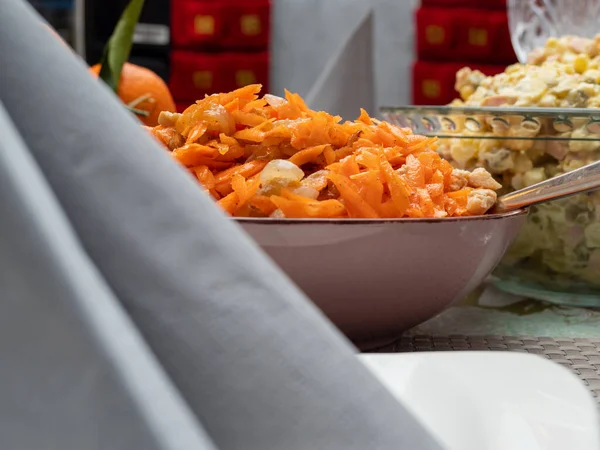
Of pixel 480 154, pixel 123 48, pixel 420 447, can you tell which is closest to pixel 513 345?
pixel 480 154

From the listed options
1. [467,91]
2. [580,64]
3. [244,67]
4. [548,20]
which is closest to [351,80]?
[548,20]

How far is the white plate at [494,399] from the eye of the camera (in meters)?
0.28

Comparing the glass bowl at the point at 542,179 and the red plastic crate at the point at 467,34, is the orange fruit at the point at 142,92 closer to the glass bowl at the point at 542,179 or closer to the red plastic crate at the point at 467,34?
the glass bowl at the point at 542,179

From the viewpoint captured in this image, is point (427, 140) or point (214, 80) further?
point (214, 80)

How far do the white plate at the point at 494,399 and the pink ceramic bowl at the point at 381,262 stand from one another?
14 cm

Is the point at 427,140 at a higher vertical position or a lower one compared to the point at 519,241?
higher

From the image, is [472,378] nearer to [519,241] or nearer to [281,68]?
[519,241]

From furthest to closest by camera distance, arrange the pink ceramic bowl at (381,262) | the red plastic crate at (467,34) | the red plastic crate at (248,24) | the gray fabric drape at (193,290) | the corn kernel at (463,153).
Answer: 1. the red plastic crate at (248,24)
2. the red plastic crate at (467,34)
3. the corn kernel at (463,153)
4. the pink ceramic bowl at (381,262)
5. the gray fabric drape at (193,290)

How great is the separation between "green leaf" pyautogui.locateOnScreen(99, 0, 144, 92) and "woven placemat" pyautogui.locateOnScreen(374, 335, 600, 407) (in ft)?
2.61

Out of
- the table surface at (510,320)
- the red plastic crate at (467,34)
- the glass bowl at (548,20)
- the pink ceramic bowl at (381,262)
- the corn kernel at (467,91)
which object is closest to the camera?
the pink ceramic bowl at (381,262)

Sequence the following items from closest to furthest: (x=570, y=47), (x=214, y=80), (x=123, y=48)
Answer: (x=570, y=47) < (x=123, y=48) < (x=214, y=80)

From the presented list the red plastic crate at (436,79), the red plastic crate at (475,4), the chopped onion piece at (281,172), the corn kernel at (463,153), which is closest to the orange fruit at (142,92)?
the corn kernel at (463,153)

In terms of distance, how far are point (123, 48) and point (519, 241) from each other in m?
0.75

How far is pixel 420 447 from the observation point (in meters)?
0.21
